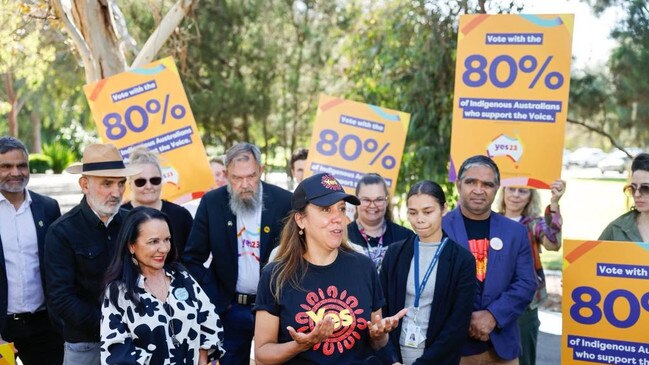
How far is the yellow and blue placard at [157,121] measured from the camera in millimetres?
7227

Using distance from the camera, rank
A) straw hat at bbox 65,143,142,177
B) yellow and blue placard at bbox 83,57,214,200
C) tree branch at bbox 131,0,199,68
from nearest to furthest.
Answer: straw hat at bbox 65,143,142,177 < yellow and blue placard at bbox 83,57,214,200 < tree branch at bbox 131,0,199,68

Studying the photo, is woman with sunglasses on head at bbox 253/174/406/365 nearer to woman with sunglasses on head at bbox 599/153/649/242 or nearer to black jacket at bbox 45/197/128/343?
black jacket at bbox 45/197/128/343

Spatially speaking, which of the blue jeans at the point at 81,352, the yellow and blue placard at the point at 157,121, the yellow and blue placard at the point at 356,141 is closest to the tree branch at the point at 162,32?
the yellow and blue placard at the point at 157,121

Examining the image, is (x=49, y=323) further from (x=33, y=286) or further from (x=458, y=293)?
(x=458, y=293)

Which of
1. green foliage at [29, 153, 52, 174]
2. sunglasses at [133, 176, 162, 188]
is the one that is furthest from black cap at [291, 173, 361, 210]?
green foliage at [29, 153, 52, 174]

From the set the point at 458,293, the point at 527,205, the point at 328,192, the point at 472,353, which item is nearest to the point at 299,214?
the point at 328,192

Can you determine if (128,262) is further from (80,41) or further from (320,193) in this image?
(80,41)

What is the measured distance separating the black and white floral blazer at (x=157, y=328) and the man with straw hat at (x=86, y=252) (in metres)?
0.56

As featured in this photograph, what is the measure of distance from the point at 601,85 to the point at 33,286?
269 inches

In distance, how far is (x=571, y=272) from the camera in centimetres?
525

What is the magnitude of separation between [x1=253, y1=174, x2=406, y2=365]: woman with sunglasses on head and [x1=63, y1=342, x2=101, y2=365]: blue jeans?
1.37 meters

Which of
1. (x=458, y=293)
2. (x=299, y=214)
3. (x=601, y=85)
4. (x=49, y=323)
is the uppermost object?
(x=601, y=85)

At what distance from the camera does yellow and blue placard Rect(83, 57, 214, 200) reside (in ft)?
23.7

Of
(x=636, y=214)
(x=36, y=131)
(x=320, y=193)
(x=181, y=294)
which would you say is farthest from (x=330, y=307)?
(x=36, y=131)
